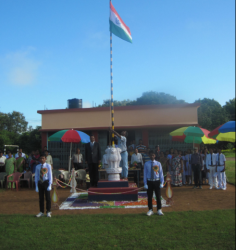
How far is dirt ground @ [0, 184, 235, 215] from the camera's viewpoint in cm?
660

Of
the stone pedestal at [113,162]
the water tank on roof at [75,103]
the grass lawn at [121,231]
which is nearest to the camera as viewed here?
the grass lawn at [121,231]

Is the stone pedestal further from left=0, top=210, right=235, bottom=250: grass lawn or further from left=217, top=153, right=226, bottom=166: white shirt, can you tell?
left=217, top=153, right=226, bottom=166: white shirt

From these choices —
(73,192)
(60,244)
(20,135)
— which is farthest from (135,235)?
(73,192)

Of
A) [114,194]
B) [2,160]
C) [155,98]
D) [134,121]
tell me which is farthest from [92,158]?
[155,98]

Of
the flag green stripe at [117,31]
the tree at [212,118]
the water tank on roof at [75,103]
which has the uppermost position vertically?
the flag green stripe at [117,31]

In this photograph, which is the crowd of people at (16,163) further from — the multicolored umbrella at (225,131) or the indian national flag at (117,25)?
the multicolored umbrella at (225,131)

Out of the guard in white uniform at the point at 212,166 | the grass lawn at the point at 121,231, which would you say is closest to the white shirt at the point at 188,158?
the guard in white uniform at the point at 212,166

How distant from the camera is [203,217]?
19.5 ft

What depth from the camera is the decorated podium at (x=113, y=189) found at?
7809 mm

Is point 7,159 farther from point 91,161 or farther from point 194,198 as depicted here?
point 194,198

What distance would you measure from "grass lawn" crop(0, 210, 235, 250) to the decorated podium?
163 cm

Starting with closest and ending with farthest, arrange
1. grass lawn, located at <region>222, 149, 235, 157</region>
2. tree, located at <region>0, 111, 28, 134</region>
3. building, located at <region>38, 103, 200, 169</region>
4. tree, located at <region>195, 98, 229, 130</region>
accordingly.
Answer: tree, located at <region>0, 111, 28, 134</region>
grass lawn, located at <region>222, 149, 235, 157</region>
building, located at <region>38, 103, 200, 169</region>
tree, located at <region>195, 98, 229, 130</region>

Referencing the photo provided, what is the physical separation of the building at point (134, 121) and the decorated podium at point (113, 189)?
20.2ft

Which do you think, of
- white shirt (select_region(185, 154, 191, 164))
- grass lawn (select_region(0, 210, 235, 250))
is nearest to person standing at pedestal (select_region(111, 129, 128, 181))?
grass lawn (select_region(0, 210, 235, 250))
